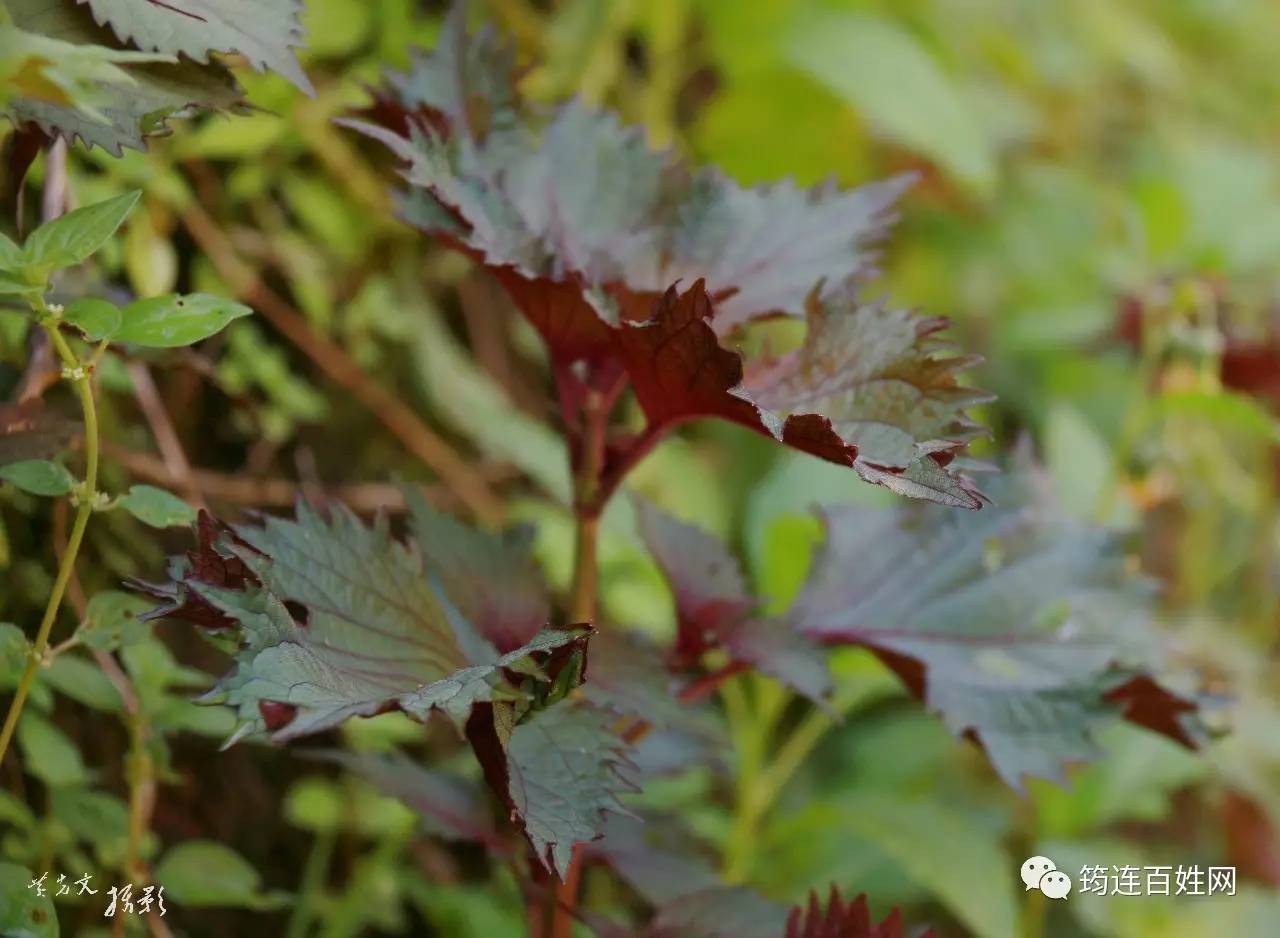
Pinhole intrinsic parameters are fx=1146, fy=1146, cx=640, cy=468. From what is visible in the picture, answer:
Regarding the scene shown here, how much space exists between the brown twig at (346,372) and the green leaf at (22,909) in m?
0.62

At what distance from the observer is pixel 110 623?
562 mm

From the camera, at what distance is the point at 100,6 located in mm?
473

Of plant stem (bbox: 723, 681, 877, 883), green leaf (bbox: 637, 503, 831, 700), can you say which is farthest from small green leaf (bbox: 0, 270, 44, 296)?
plant stem (bbox: 723, 681, 877, 883)

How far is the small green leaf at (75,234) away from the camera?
0.46 m

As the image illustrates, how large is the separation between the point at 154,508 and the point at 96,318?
10cm

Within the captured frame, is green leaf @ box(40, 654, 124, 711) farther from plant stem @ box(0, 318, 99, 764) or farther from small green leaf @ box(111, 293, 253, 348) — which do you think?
small green leaf @ box(111, 293, 253, 348)

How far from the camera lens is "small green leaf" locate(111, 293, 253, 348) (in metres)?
0.48

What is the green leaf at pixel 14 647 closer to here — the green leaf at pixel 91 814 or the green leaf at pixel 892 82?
the green leaf at pixel 91 814

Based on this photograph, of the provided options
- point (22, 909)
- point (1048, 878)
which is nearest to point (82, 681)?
point (22, 909)

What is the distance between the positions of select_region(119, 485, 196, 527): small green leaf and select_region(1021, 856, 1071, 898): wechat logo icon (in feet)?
2.52

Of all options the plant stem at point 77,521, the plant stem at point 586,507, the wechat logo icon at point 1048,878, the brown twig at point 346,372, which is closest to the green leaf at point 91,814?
the plant stem at point 77,521

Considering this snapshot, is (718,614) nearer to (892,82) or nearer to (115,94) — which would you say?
(115,94)

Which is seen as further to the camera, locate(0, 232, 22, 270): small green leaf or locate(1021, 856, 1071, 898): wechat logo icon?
locate(1021, 856, 1071, 898): wechat logo icon

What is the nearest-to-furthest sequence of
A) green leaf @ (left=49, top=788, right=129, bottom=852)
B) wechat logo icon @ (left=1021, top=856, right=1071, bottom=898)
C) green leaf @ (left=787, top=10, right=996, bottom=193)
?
green leaf @ (left=49, top=788, right=129, bottom=852), wechat logo icon @ (left=1021, top=856, right=1071, bottom=898), green leaf @ (left=787, top=10, right=996, bottom=193)
